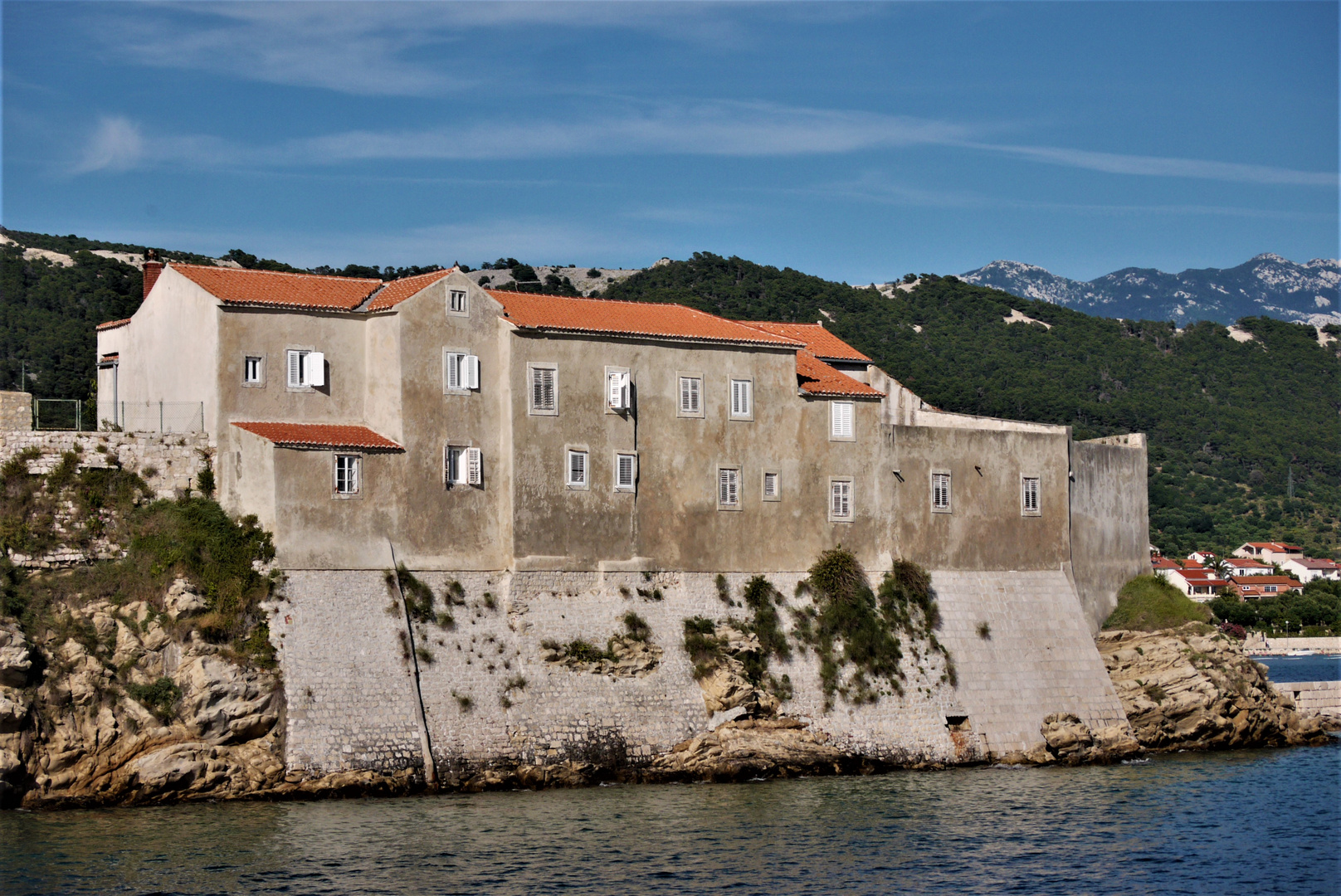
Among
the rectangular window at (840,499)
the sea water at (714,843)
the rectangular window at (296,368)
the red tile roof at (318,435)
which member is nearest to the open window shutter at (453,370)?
the red tile roof at (318,435)

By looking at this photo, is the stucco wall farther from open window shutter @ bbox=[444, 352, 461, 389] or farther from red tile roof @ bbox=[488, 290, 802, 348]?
red tile roof @ bbox=[488, 290, 802, 348]

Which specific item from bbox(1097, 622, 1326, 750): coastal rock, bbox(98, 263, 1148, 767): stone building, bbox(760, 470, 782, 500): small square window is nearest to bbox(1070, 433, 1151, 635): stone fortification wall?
bbox(98, 263, 1148, 767): stone building

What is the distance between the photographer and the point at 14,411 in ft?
146

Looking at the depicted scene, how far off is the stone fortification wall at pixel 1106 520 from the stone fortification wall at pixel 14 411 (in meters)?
33.7

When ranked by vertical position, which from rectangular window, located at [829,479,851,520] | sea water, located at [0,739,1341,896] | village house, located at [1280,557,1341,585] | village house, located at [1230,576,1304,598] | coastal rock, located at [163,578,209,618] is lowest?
sea water, located at [0,739,1341,896]

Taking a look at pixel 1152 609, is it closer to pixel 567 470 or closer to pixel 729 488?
pixel 729 488

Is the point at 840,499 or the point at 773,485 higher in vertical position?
the point at 773,485

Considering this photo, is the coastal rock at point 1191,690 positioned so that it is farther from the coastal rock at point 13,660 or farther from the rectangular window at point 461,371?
the coastal rock at point 13,660

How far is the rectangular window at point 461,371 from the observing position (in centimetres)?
4666

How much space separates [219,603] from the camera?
42.5 meters

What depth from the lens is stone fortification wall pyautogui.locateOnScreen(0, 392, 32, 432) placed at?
4447cm

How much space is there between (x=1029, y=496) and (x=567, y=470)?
17.1 meters

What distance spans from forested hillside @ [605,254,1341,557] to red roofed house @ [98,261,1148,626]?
49.8m

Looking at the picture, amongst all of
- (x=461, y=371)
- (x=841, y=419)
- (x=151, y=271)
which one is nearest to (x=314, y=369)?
(x=461, y=371)
